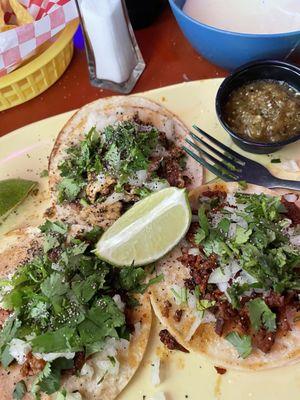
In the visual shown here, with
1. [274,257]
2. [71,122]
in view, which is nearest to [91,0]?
[71,122]

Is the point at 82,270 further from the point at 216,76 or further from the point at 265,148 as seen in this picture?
the point at 216,76

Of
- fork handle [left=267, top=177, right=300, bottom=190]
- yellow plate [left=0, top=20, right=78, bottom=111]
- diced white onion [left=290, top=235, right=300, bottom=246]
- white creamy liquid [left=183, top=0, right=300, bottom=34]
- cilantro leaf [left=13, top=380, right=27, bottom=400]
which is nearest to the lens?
cilantro leaf [left=13, top=380, right=27, bottom=400]

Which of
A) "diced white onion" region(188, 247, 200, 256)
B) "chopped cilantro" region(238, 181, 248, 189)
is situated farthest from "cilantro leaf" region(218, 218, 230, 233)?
"chopped cilantro" region(238, 181, 248, 189)

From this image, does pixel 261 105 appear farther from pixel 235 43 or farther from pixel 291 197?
pixel 291 197

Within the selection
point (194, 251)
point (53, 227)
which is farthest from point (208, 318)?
point (53, 227)

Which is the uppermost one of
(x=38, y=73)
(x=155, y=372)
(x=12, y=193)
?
(x=38, y=73)

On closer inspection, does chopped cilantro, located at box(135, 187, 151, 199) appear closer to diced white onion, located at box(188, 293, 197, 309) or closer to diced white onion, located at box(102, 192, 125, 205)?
diced white onion, located at box(102, 192, 125, 205)

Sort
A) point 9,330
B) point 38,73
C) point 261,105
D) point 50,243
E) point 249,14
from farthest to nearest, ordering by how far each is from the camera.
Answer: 1. point 38,73
2. point 249,14
3. point 261,105
4. point 50,243
5. point 9,330
